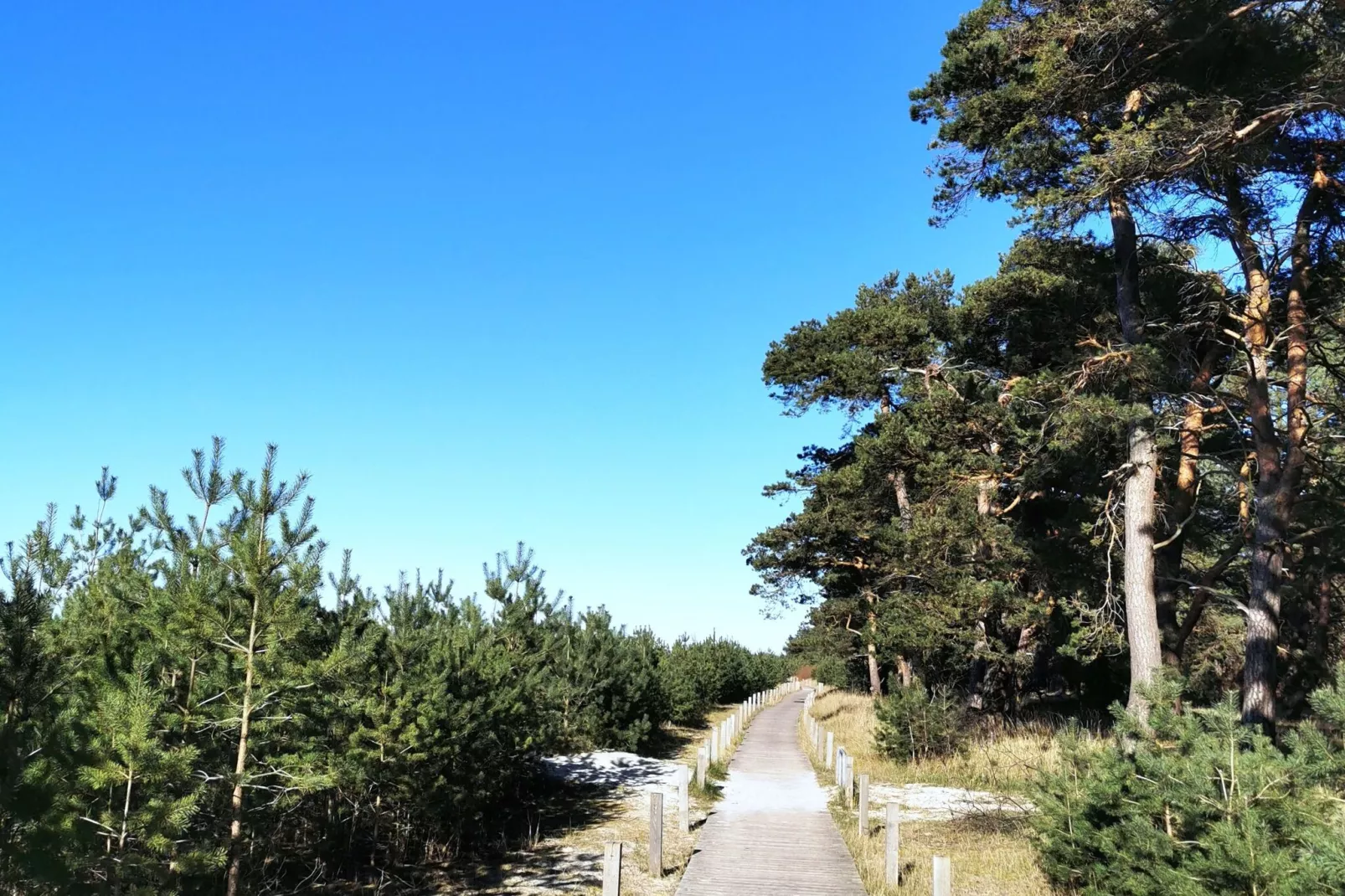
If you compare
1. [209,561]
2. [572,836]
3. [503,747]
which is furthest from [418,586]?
[209,561]

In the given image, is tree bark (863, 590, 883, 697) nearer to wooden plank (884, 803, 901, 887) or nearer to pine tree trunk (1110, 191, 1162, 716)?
pine tree trunk (1110, 191, 1162, 716)

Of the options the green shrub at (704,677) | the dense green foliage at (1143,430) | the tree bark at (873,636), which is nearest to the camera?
the dense green foliage at (1143,430)

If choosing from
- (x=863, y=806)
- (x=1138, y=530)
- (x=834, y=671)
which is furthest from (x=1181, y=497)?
(x=834, y=671)

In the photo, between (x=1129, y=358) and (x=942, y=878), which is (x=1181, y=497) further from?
(x=942, y=878)

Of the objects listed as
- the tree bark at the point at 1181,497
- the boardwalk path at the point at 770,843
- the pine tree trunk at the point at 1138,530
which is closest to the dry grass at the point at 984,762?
the boardwalk path at the point at 770,843

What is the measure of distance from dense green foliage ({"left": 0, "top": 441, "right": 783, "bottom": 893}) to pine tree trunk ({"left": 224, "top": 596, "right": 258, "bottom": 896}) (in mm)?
21

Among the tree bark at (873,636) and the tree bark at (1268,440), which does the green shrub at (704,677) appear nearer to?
the tree bark at (873,636)

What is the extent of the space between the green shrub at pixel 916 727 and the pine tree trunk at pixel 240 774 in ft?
46.4

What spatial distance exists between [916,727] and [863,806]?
7.13 metres

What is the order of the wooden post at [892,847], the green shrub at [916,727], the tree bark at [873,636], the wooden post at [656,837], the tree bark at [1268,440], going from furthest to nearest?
the tree bark at [873,636]
the green shrub at [916,727]
the tree bark at [1268,440]
the wooden post at [656,837]
the wooden post at [892,847]

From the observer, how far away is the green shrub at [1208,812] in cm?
473

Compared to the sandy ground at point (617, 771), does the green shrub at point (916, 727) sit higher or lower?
higher

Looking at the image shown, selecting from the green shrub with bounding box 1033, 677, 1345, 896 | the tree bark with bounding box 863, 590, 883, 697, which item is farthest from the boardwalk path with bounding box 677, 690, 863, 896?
the tree bark with bounding box 863, 590, 883, 697

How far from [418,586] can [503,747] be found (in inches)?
96.5
